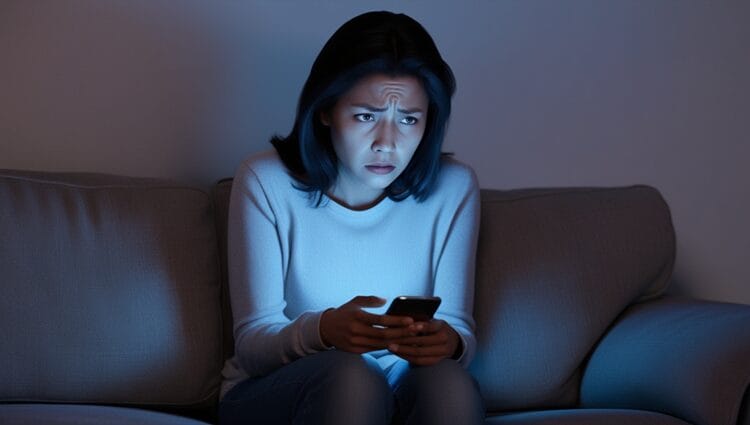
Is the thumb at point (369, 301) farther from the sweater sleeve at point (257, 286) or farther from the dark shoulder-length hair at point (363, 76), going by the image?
the dark shoulder-length hair at point (363, 76)

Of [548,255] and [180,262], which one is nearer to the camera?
[180,262]

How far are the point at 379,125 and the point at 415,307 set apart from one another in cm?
37

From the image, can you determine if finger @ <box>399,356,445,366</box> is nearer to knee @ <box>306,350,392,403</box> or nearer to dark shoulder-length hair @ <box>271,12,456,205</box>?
knee @ <box>306,350,392,403</box>

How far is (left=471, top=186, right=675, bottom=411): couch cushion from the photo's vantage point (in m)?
2.17

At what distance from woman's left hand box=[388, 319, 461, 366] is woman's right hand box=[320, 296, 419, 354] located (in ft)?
0.06

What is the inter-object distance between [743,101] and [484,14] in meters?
0.73

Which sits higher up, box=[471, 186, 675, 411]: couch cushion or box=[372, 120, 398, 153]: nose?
box=[372, 120, 398, 153]: nose

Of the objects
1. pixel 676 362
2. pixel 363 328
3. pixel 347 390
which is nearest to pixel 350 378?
pixel 347 390

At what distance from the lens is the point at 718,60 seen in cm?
281

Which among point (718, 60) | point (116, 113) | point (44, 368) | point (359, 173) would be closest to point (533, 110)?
point (718, 60)

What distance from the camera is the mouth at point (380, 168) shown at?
200cm

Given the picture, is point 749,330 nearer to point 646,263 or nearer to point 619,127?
point 646,263

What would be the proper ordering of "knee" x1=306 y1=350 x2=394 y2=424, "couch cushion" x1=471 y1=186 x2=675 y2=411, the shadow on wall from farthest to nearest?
the shadow on wall < "couch cushion" x1=471 y1=186 x2=675 y2=411 < "knee" x1=306 y1=350 x2=394 y2=424

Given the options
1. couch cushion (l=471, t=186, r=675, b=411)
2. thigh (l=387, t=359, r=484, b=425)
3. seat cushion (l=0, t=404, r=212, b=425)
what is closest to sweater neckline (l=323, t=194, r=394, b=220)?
couch cushion (l=471, t=186, r=675, b=411)
